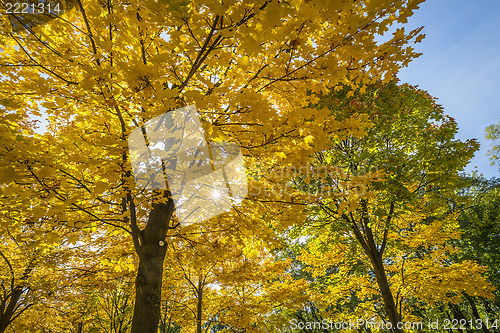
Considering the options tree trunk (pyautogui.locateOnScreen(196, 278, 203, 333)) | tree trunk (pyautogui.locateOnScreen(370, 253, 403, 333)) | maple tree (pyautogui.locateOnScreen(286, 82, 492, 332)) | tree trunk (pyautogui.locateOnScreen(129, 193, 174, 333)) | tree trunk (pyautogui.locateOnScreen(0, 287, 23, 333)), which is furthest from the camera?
tree trunk (pyautogui.locateOnScreen(196, 278, 203, 333))

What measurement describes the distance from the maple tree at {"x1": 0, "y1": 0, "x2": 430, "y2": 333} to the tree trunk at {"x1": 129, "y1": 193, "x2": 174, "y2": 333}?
15mm

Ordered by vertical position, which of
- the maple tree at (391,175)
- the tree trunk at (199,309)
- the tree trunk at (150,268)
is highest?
the maple tree at (391,175)

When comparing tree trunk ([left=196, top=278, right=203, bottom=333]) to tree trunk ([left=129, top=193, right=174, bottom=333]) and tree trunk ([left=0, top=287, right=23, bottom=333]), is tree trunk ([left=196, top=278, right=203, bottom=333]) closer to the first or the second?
tree trunk ([left=0, top=287, right=23, bottom=333])

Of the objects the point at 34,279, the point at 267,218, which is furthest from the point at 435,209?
the point at 34,279

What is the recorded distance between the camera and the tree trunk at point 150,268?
312cm

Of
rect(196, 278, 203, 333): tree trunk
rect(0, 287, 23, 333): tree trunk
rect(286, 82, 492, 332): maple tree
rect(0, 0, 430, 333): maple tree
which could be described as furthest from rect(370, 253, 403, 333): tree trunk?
rect(0, 287, 23, 333): tree trunk

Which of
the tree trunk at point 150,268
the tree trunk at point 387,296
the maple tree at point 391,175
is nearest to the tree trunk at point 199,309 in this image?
the maple tree at point 391,175

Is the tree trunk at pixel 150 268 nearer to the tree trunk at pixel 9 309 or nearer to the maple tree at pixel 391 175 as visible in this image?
the maple tree at pixel 391 175

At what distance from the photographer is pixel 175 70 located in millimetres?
2238

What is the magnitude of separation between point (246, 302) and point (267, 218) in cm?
601

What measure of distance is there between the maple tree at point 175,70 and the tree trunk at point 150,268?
15mm

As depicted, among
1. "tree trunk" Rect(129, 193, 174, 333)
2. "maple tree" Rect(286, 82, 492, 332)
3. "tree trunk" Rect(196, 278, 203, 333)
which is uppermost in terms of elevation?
"maple tree" Rect(286, 82, 492, 332)

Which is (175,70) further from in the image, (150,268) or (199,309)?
(199,309)

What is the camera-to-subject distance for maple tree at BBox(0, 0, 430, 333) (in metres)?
1.88
